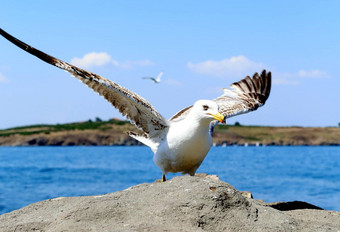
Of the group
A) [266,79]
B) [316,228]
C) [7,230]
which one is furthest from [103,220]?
[266,79]

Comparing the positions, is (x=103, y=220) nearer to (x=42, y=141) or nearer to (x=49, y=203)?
(x=49, y=203)

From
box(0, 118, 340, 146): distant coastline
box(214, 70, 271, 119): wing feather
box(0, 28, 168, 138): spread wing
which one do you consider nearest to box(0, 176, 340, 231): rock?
box(0, 28, 168, 138): spread wing

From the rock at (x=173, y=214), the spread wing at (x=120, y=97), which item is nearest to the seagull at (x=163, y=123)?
the spread wing at (x=120, y=97)

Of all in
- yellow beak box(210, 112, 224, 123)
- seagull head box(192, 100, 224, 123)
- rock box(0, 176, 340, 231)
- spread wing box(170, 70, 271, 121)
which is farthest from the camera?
spread wing box(170, 70, 271, 121)

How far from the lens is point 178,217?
6.30 m

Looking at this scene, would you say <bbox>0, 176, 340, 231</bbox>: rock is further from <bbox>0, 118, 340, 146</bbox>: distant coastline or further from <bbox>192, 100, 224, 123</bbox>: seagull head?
<bbox>0, 118, 340, 146</bbox>: distant coastline

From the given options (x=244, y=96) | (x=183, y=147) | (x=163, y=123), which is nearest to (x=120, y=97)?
(x=163, y=123)

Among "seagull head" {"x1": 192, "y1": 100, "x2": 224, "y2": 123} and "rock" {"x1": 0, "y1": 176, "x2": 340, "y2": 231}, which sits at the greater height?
"seagull head" {"x1": 192, "y1": 100, "x2": 224, "y2": 123}

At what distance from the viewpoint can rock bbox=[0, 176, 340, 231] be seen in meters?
6.23

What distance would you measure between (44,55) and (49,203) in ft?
9.35

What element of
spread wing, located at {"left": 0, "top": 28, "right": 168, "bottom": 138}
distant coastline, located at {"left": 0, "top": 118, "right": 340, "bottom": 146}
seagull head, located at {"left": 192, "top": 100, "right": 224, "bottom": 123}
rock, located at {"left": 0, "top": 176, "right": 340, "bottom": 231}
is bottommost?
rock, located at {"left": 0, "top": 176, "right": 340, "bottom": 231}

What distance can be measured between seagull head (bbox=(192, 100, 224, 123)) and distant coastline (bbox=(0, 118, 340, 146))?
106216 millimetres

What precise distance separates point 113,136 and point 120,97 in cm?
10972

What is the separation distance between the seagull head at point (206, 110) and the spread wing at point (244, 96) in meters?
2.58
